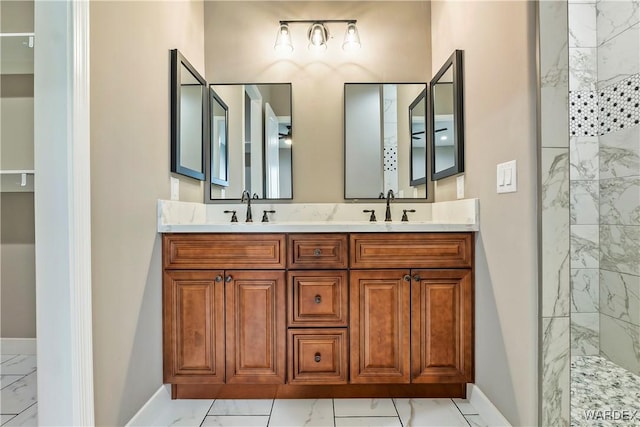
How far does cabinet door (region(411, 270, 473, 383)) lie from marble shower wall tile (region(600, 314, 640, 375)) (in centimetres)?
110

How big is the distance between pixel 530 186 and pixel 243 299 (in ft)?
4.34

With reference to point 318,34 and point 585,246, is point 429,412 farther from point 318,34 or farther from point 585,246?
point 318,34

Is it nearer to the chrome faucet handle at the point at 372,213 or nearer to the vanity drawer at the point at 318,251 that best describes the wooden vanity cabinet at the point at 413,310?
the vanity drawer at the point at 318,251

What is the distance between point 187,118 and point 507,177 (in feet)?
5.64

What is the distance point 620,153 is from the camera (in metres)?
1.97

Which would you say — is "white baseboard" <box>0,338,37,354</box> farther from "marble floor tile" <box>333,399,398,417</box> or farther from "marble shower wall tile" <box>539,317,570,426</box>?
"marble shower wall tile" <box>539,317,570,426</box>

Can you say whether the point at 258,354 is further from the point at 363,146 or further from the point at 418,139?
the point at 418,139

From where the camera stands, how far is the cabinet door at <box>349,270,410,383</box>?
5.15ft

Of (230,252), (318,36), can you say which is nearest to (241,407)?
(230,252)

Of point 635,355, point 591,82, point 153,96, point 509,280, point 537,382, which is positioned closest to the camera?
point 537,382

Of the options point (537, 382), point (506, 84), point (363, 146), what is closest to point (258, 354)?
point (537, 382)

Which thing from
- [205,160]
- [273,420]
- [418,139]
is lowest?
[273,420]

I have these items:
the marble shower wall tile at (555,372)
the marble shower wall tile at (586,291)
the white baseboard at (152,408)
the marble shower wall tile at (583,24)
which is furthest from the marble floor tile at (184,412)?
the marble shower wall tile at (583,24)

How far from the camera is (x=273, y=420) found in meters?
1.48
